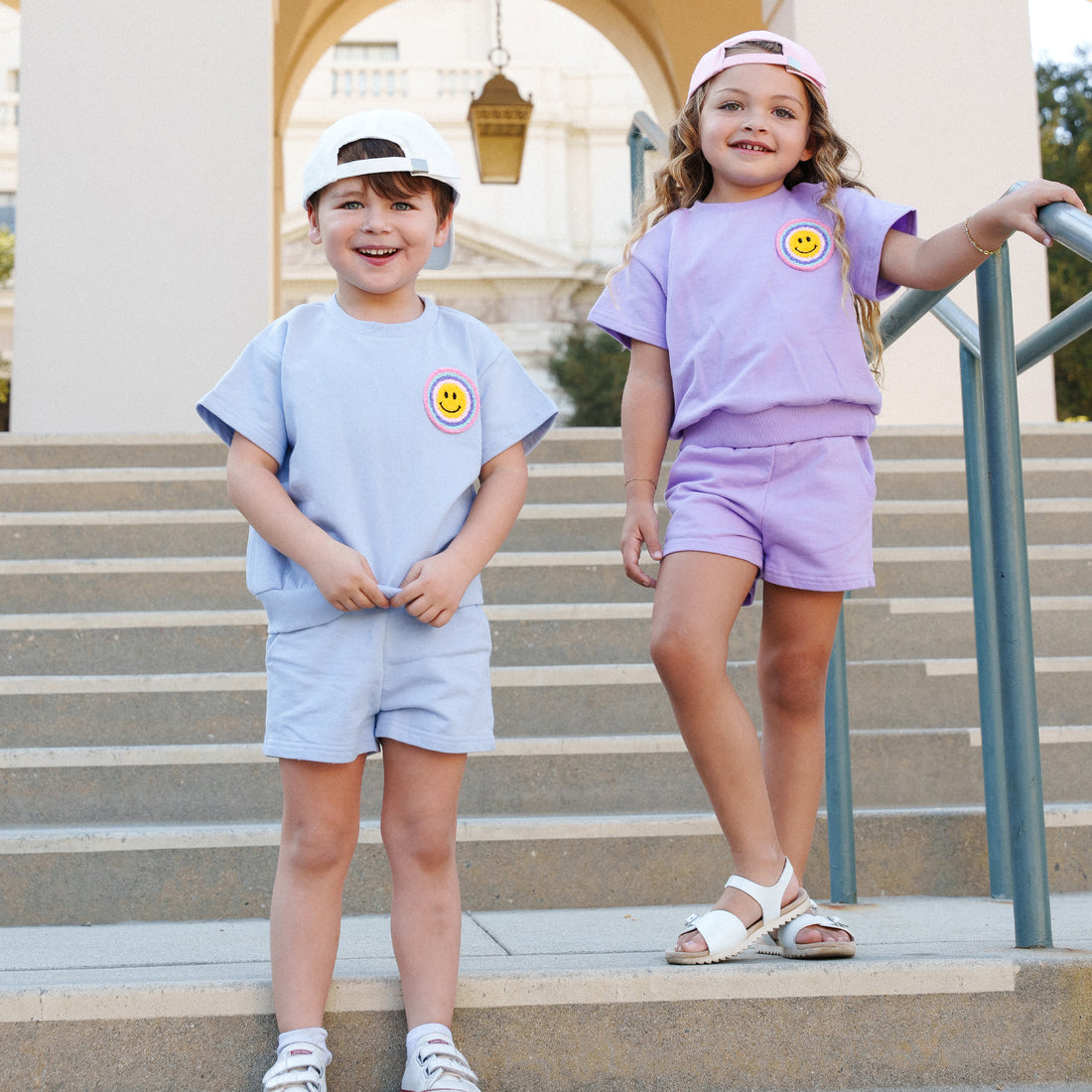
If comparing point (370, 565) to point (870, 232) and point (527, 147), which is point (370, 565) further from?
point (527, 147)

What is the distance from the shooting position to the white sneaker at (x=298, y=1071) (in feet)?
5.25

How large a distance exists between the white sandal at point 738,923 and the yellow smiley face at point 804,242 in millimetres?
890

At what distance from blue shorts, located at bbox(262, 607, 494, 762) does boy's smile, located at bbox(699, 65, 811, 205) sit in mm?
854

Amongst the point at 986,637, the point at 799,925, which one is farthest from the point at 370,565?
the point at 986,637

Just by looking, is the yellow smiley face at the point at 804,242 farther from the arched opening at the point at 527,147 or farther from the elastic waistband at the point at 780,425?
the arched opening at the point at 527,147

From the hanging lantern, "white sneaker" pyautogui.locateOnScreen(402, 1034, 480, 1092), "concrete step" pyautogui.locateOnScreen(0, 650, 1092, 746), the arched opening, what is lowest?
"white sneaker" pyautogui.locateOnScreen(402, 1034, 480, 1092)

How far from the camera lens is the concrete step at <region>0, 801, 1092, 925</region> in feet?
8.15

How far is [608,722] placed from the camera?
3098 millimetres

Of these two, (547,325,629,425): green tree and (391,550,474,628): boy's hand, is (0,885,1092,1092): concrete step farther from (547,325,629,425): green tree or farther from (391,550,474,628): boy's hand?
(547,325,629,425): green tree

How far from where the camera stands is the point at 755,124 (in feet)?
6.65

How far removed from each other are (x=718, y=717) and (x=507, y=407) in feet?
1.71

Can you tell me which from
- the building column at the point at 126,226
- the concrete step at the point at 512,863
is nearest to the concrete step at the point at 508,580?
the concrete step at the point at 512,863

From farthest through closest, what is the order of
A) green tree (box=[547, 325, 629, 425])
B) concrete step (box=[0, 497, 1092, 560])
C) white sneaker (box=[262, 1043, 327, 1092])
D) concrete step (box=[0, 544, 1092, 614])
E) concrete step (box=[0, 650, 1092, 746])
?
green tree (box=[547, 325, 629, 425]), concrete step (box=[0, 497, 1092, 560]), concrete step (box=[0, 544, 1092, 614]), concrete step (box=[0, 650, 1092, 746]), white sneaker (box=[262, 1043, 327, 1092])

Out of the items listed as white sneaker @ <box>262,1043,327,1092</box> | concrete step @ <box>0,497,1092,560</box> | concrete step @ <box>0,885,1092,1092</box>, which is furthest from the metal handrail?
concrete step @ <box>0,497,1092,560</box>
